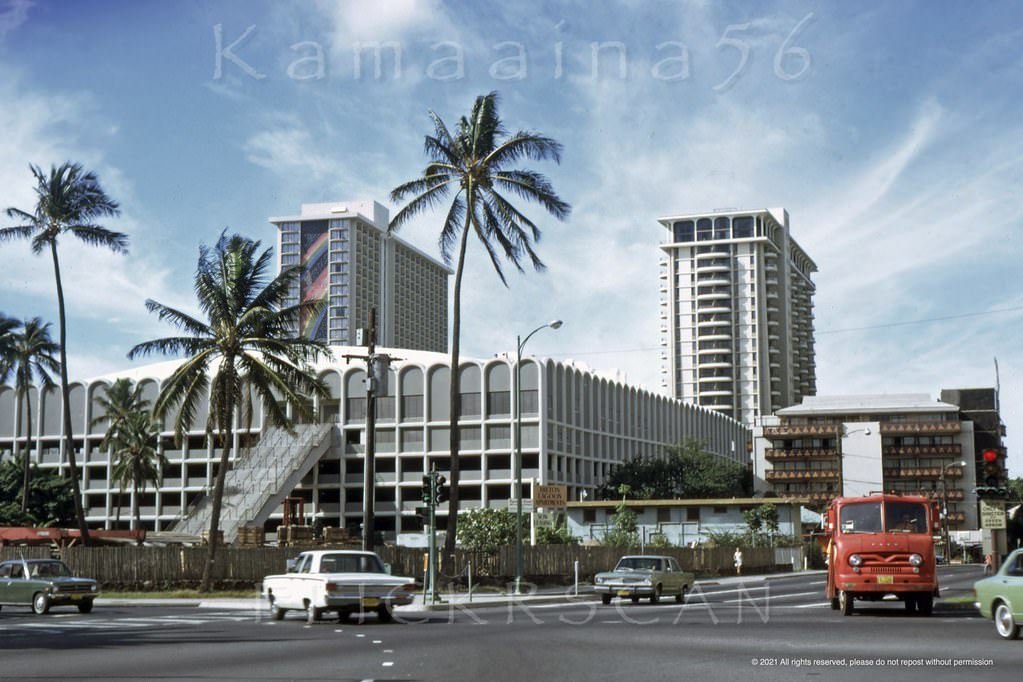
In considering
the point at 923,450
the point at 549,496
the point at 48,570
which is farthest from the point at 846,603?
the point at 923,450

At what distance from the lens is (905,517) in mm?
24391

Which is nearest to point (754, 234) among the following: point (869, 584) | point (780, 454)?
point (780, 454)

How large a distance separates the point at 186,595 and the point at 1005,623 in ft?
98.6

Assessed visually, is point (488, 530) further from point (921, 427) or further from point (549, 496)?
point (921, 427)

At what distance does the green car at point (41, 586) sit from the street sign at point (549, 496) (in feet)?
58.9

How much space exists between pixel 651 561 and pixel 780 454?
305 feet

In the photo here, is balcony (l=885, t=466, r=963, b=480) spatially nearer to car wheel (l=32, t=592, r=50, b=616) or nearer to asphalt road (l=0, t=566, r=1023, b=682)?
asphalt road (l=0, t=566, r=1023, b=682)

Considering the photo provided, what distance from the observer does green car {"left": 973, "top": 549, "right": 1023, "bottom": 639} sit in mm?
17844

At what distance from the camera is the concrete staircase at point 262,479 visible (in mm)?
73750

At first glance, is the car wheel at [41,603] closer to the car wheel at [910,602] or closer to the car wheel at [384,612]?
the car wheel at [384,612]

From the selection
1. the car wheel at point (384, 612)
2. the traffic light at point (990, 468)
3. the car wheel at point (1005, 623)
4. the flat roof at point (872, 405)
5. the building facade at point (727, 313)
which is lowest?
the car wheel at point (384, 612)

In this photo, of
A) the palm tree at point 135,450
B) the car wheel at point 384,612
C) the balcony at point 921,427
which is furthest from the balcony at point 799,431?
the car wheel at point 384,612

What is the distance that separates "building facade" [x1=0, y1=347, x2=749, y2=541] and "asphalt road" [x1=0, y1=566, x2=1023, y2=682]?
5545cm

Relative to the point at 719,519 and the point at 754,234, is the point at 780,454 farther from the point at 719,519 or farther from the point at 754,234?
the point at 754,234
